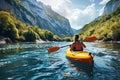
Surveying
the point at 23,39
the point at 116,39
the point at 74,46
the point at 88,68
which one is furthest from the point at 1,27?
the point at 88,68

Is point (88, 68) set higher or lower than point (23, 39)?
lower

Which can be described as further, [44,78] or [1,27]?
[1,27]

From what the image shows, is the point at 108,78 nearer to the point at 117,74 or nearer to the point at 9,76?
the point at 117,74

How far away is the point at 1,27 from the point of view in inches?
3334

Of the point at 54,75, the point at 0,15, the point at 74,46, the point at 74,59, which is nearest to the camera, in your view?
the point at 54,75

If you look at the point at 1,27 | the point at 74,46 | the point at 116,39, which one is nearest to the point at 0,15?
the point at 1,27

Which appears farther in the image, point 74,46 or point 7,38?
point 7,38

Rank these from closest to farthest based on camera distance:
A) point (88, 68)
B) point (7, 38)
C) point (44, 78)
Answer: point (44, 78)
point (88, 68)
point (7, 38)

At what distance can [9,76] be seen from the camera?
15352mm

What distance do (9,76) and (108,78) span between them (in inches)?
317

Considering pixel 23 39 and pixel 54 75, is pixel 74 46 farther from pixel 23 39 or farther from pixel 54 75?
pixel 23 39

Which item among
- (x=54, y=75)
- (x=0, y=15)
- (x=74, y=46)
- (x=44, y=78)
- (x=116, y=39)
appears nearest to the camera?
(x=44, y=78)

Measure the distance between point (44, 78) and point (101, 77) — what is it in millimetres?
4612

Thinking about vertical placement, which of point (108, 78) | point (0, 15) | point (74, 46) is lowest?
point (108, 78)
